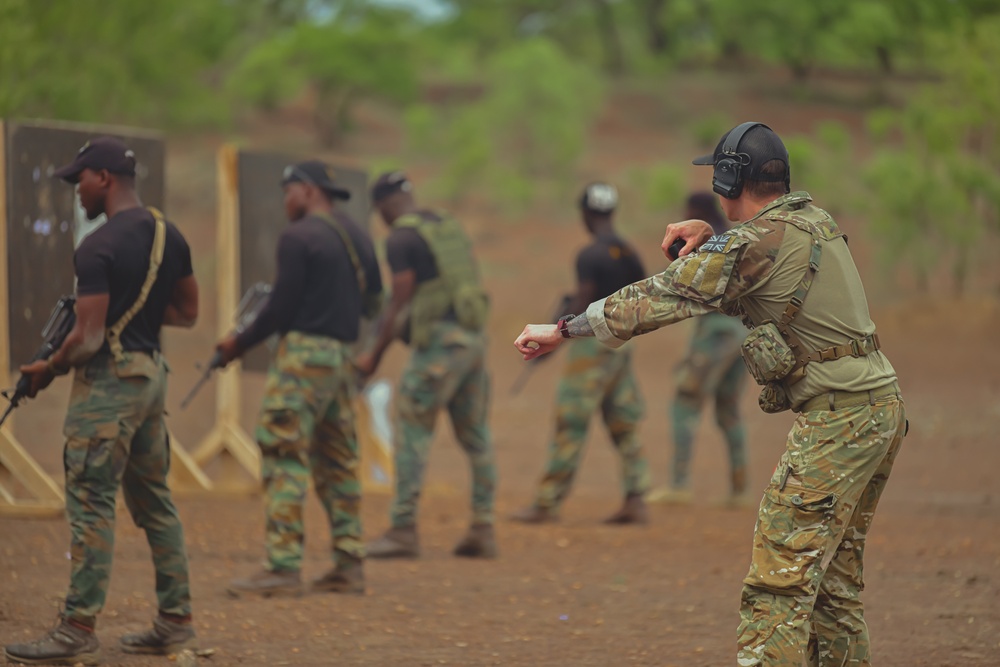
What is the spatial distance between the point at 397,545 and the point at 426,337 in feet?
4.48

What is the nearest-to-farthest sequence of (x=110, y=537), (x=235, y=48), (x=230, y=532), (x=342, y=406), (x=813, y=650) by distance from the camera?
(x=813, y=650) → (x=110, y=537) → (x=342, y=406) → (x=230, y=532) → (x=235, y=48)

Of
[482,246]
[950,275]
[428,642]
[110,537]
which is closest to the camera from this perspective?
[110,537]

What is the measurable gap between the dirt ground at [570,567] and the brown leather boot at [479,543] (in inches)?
5.0

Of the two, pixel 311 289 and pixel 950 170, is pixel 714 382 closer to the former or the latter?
pixel 311 289

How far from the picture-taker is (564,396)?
31.8ft

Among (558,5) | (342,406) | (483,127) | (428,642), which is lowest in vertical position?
(428,642)

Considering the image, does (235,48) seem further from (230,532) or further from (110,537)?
(110,537)

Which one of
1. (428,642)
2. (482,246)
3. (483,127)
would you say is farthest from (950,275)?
(428,642)

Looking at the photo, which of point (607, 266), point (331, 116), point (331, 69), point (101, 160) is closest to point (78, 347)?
point (101, 160)

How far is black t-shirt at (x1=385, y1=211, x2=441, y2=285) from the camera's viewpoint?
8164 millimetres

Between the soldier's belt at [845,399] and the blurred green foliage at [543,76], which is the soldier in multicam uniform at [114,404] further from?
the blurred green foliage at [543,76]

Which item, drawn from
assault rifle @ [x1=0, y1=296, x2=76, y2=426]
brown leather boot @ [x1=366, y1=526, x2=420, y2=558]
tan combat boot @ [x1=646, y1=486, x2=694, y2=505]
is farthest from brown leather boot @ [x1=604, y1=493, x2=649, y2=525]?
assault rifle @ [x1=0, y1=296, x2=76, y2=426]

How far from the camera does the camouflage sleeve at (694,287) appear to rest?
174 inches

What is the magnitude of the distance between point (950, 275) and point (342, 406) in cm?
1510
